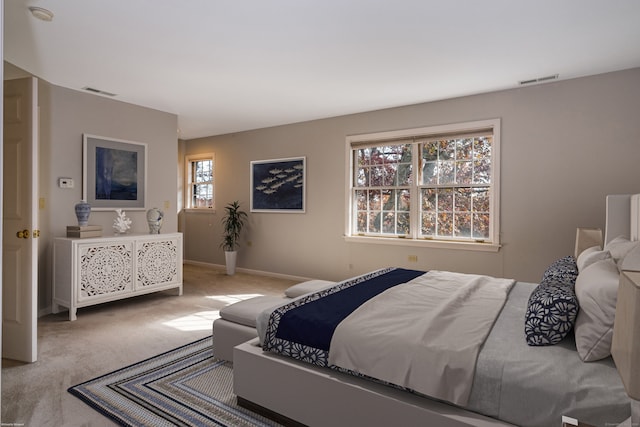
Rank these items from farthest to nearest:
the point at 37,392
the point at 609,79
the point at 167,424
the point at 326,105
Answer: the point at 326,105 < the point at 609,79 < the point at 37,392 < the point at 167,424

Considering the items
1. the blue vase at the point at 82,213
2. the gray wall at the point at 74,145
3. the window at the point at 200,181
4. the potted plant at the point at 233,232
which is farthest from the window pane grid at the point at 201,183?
the blue vase at the point at 82,213

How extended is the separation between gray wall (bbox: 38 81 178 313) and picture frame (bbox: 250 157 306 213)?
5.13ft

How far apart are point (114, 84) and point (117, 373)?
10.0 feet

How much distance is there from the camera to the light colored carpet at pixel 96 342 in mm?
2117

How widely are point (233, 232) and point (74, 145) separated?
8.90 ft

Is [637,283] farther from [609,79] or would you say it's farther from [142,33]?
[609,79]

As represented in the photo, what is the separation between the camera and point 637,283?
2.57 ft

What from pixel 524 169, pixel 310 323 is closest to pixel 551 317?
pixel 310 323

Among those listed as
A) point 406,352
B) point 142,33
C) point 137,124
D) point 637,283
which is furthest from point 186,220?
point 637,283

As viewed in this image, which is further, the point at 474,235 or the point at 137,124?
the point at 137,124

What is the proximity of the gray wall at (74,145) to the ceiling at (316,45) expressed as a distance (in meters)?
0.27

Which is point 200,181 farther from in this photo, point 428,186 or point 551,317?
point 551,317

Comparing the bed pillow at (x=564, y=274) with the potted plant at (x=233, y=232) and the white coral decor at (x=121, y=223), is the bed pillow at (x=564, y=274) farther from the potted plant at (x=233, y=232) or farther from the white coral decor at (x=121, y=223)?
the potted plant at (x=233, y=232)

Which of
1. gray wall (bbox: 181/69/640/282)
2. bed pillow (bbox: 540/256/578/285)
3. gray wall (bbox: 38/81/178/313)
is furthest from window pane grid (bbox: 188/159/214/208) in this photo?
bed pillow (bbox: 540/256/578/285)
